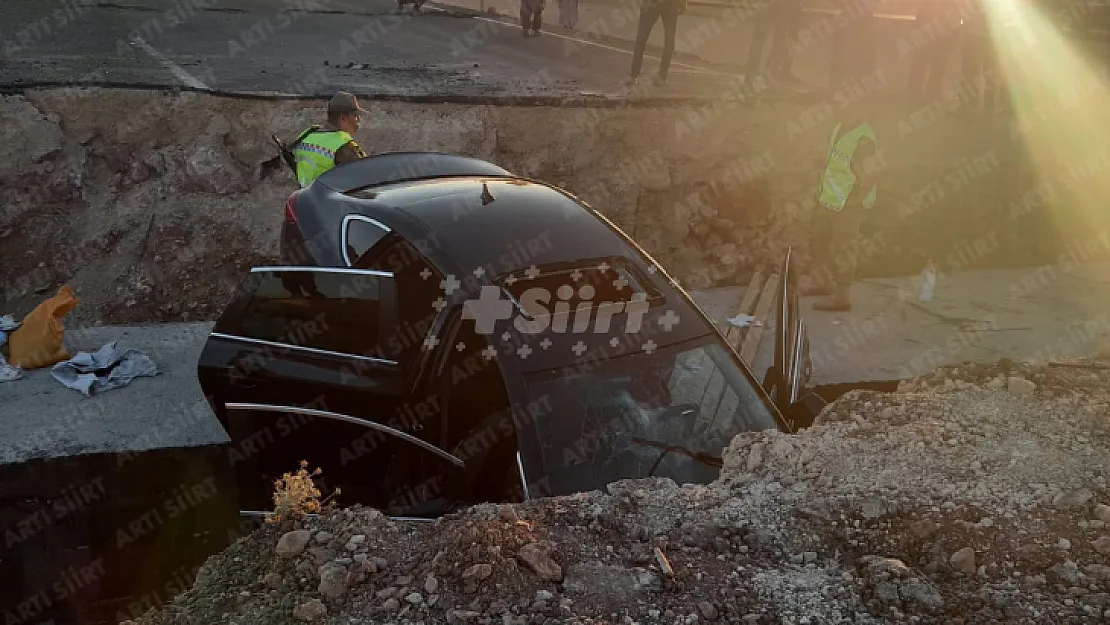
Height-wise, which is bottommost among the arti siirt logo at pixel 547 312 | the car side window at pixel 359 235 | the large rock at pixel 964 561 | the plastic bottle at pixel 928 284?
the plastic bottle at pixel 928 284

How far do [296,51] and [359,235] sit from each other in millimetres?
9990

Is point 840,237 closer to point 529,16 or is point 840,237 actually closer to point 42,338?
point 42,338

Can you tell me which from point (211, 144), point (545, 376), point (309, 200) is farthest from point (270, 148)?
point (545, 376)

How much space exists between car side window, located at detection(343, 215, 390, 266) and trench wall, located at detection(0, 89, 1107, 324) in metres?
4.80

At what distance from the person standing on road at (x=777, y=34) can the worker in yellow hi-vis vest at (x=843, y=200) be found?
427 cm

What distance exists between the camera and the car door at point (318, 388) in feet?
13.8

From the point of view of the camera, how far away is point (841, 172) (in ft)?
26.5

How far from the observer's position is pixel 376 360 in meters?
4.32

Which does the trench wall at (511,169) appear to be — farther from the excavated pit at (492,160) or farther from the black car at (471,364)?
the black car at (471,364)

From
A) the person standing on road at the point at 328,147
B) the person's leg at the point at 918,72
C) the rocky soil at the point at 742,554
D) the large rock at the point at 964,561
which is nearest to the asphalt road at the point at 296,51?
the person's leg at the point at 918,72

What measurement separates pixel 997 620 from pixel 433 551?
1591 millimetres

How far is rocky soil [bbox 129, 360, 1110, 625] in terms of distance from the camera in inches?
104

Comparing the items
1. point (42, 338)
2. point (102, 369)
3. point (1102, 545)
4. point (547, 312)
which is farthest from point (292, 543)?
point (42, 338)

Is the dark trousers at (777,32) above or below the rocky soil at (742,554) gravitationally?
above
